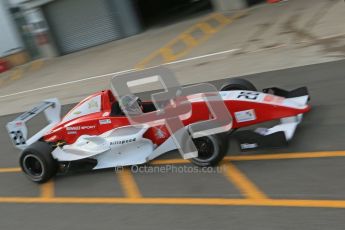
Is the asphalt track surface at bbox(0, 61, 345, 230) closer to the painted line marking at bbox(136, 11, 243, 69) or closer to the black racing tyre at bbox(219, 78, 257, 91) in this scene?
the black racing tyre at bbox(219, 78, 257, 91)

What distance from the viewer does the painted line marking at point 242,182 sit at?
523 cm

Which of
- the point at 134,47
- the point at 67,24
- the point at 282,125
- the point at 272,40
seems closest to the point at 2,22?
the point at 67,24

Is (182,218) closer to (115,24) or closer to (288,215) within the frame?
(288,215)

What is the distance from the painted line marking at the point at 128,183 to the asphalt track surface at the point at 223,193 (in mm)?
14

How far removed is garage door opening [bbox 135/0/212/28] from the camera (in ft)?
71.6

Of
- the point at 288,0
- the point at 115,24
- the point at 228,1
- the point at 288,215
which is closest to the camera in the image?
the point at 288,215

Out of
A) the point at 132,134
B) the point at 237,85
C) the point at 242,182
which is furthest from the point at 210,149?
the point at 237,85

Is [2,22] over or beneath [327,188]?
over

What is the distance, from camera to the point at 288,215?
15.3 feet

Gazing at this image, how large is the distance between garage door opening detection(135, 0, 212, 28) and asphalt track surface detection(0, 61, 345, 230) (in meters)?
15.0

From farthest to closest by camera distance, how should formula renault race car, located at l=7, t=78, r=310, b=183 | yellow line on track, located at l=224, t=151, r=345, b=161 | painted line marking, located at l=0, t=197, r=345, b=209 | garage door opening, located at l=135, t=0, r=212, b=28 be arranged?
garage door opening, located at l=135, t=0, r=212, b=28 < formula renault race car, located at l=7, t=78, r=310, b=183 < yellow line on track, located at l=224, t=151, r=345, b=161 < painted line marking, located at l=0, t=197, r=345, b=209

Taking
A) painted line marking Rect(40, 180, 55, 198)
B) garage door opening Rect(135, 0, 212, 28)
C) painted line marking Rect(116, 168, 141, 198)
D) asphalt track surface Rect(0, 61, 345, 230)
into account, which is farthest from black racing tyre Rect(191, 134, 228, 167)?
garage door opening Rect(135, 0, 212, 28)

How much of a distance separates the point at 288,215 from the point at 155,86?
7.30 m

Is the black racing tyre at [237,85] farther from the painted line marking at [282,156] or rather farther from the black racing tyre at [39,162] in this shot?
the black racing tyre at [39,162]
